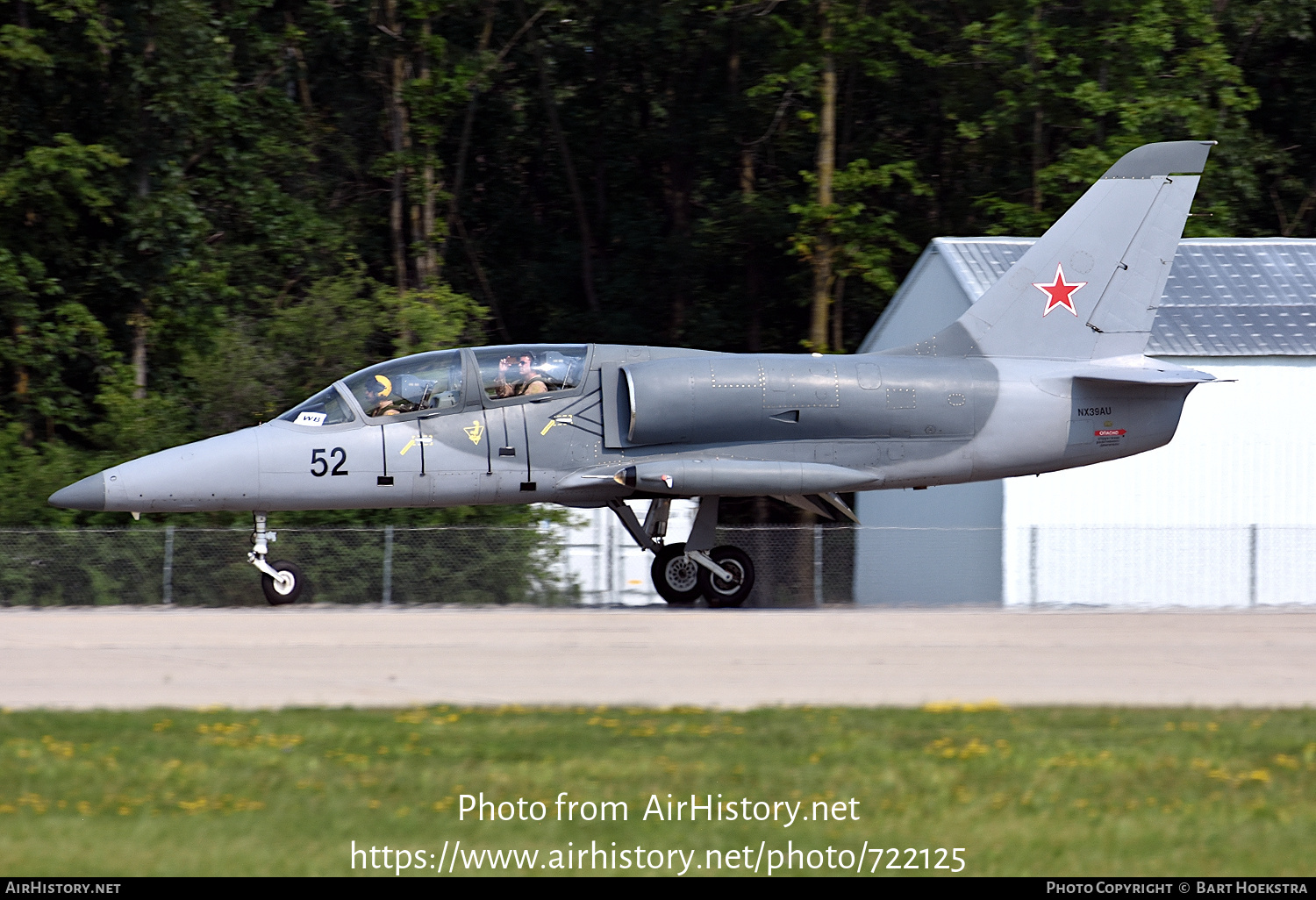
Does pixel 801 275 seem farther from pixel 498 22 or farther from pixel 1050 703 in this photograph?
pixel 1050 703

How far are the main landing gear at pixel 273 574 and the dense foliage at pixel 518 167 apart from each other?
580cm

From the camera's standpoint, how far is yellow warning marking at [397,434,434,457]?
1623cm

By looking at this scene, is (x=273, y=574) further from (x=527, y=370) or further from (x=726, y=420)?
(x=726, y=420)

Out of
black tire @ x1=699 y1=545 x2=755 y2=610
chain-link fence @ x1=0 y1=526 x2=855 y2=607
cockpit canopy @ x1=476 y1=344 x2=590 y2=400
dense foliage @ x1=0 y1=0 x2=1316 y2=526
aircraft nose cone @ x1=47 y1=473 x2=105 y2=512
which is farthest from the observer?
dense foliage @ x1=0 y1=0 x2=1316 y2=526

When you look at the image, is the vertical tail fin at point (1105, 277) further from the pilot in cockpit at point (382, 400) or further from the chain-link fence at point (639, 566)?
the pilot in cockpit at point (382, 400)

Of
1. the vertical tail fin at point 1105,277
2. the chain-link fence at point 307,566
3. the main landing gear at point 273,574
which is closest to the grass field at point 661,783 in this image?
the main landing gear at point 273,574

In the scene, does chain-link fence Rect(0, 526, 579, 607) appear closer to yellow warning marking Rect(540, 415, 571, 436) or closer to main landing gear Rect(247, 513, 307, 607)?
main landing gear Rect(247, 513, 307, 607)

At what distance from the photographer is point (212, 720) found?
9336 mm

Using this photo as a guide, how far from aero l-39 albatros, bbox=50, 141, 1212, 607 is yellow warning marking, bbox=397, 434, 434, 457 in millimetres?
20

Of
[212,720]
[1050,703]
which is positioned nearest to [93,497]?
[212,720]

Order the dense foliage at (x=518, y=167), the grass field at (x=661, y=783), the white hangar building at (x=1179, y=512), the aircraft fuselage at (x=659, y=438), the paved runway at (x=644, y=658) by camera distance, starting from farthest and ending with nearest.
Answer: the dense foliage at (x=518, y=167) < the white hangar building at (x=1179, y=512) < the aircraft fuselage at (x=659, y=438) < the paved runway at (x=644, y=658) < the grass field at (x=661, y=783)

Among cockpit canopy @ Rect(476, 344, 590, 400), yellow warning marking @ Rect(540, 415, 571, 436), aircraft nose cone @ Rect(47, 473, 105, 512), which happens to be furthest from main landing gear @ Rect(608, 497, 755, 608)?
aircraft nose cone @ Rect(47, 473, 105, 512)

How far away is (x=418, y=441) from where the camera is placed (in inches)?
640

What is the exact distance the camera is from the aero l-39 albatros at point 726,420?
16156 mm
